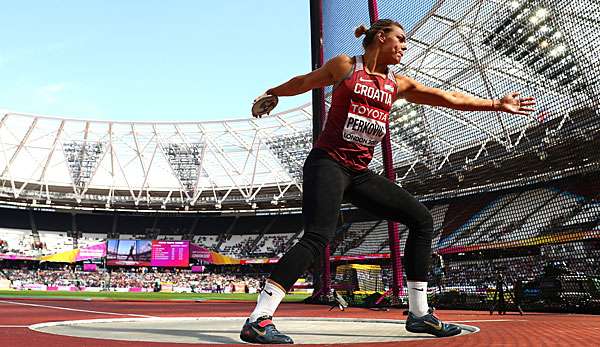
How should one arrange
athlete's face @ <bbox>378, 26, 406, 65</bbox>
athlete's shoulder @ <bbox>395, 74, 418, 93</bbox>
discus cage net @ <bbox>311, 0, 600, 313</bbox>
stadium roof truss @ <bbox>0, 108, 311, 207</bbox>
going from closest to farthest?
athlete's face @ <bbox>378, 26, 406, 65</bbox>, athlete's shoulder @ <bbox>395, 74, 418, 93</bbox>, discus cage net @ <bbox>311, 0, 600, 313</bbox>, stadium roof truss @ <bbox>0, 108, 311, 207</bbox>

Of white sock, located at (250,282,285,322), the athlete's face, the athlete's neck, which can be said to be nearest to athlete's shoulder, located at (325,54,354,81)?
the athlete's neck

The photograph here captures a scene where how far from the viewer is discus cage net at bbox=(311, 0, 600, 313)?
6.60 m

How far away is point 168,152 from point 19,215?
17.0 metres

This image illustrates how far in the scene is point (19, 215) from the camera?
151 ft

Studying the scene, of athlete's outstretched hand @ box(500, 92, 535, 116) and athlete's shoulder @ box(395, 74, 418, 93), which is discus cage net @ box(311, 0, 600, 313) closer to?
athlete's outstretched hand @ box(500, 92, 535, 116)

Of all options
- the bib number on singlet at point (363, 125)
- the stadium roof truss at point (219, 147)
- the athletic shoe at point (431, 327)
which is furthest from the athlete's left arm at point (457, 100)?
the stadium roof truss at point (219, 147)

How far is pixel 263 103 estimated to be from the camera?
9.66 ft

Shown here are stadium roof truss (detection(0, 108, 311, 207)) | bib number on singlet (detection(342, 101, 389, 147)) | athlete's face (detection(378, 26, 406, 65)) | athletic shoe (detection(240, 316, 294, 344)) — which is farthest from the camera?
stadium roof truss (detection(0, 108, 311, 207))

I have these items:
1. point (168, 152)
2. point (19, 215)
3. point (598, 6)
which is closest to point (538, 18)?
point (598, 6)

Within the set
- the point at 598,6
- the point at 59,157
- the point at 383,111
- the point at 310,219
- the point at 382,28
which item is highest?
the point at 59,157

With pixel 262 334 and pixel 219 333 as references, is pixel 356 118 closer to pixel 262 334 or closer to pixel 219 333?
pixel 262 334

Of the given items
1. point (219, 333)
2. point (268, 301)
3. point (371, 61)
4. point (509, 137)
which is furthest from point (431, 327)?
point (509, 137)

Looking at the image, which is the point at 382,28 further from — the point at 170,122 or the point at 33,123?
the point at 33,123

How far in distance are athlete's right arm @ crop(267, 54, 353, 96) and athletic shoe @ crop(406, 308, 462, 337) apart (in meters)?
1.54
